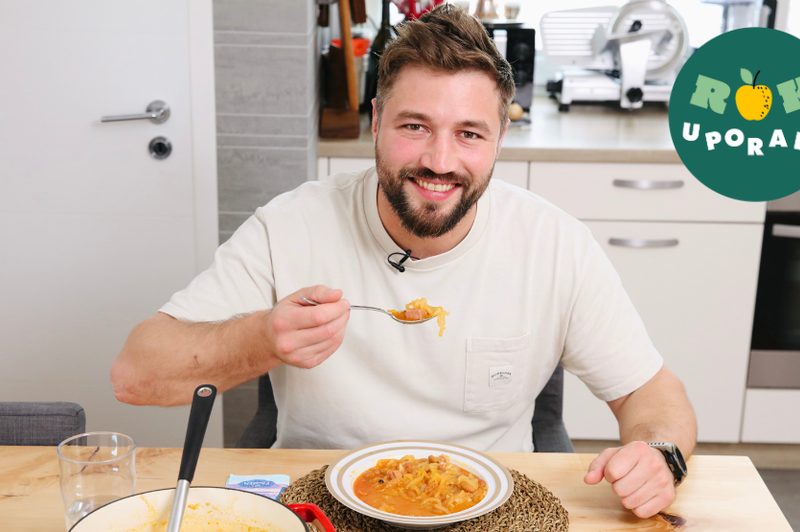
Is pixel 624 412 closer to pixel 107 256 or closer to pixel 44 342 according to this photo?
pixel 107 256

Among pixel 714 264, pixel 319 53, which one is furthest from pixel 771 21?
pixel 319 53

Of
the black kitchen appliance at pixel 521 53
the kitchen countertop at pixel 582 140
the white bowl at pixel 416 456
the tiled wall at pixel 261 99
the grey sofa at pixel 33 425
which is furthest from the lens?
the black kitchen appliance at pixel 521 53

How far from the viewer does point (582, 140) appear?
253 centimetres

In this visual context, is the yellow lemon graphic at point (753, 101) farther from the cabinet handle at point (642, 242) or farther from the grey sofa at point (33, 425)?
the grey sofa at point (33, 425)

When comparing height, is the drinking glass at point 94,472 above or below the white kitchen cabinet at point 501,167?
below

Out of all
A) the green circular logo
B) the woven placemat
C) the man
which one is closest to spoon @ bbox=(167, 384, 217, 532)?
the woven placemat

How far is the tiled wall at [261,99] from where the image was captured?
2.12 metres

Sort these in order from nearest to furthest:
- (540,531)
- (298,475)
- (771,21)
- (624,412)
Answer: (540,531)
(298,475)
(624,412)
(771,21)

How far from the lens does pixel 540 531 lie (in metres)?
0.95

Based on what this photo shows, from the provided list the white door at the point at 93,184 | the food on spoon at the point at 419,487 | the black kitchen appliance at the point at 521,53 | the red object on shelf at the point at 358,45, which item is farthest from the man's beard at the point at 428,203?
the black kitchen appliance at the point at 521,53

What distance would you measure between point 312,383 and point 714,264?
65.5 inches

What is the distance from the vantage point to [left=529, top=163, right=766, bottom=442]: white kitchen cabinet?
2.45m

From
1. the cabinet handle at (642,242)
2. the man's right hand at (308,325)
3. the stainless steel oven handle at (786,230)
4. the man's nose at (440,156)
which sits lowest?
the cabinet handle at (642,242)

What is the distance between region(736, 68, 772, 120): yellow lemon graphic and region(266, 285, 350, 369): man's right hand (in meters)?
2.08
